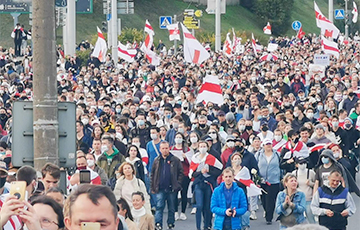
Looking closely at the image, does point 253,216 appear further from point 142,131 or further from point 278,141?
point 142,131

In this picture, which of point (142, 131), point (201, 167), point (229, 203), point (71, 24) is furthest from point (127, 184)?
point (71, 24)

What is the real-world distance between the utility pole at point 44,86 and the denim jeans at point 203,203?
5.79 meters

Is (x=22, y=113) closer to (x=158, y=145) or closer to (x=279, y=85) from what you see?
(x=158, y=145)

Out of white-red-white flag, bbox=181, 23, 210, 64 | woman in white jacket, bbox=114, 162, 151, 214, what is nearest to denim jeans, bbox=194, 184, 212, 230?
woman in white jacket, bbox=114, 162, 151, 214

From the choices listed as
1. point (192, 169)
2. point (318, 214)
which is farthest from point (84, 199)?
point (192, 169)

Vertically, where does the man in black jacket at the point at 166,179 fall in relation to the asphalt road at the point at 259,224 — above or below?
above

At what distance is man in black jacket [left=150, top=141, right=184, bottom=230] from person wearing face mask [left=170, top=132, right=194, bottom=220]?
753mm

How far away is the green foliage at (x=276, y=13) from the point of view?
91750mm

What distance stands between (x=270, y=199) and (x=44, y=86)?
7.10 metres

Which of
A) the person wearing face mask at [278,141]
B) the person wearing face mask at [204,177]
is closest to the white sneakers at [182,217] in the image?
the person wearing face mask at [204,177]

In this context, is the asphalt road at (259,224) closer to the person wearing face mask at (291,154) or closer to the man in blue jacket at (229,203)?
the person wearing face mask at (291,154)

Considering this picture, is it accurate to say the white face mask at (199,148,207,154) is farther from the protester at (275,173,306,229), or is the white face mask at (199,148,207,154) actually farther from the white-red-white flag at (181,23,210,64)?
the white-red-white flag at (181,23,210,64)

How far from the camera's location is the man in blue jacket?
1413 centimetres

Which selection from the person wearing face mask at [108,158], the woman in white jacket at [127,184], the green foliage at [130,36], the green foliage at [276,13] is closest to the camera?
the woman in white jacket at [127,184]
